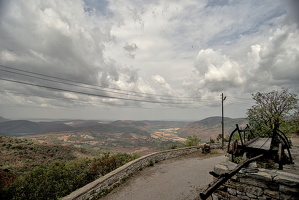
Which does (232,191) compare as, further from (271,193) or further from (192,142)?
(192,142)

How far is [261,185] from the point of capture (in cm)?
378

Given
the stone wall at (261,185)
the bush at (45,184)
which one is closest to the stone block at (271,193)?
the stone wall at (261,185)

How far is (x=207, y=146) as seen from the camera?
1590 cm

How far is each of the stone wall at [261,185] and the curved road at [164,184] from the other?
290cm

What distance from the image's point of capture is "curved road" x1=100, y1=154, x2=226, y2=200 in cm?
674

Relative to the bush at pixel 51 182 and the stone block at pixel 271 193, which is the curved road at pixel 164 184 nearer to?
the bush at pixel 51 182

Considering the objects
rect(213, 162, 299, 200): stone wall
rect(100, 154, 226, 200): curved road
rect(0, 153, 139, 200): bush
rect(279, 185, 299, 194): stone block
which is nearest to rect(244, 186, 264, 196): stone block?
rect(213, 162, 299, 200): stone wall

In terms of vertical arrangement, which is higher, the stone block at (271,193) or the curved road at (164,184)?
the stone block at (271,193)

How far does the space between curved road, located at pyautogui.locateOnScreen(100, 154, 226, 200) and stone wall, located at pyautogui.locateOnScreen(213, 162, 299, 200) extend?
114 inches

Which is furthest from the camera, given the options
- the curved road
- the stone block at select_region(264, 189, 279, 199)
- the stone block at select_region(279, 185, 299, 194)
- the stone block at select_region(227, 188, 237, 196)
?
the curved road

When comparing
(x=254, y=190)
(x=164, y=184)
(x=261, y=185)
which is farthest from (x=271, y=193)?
(x=164, y=184)

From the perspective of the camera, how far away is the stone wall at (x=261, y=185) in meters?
3.46

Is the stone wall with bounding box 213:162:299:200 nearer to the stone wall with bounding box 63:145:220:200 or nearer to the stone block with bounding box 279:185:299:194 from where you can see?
the stone block with bounding box 279:185:299:194

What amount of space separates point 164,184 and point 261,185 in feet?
18.0
